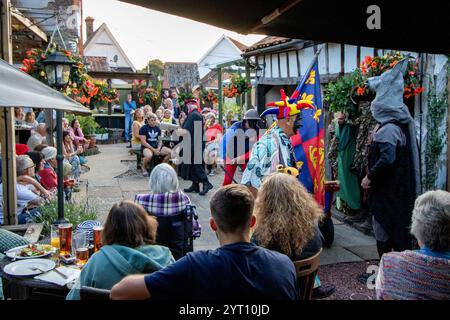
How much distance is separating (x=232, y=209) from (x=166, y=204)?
186 cm

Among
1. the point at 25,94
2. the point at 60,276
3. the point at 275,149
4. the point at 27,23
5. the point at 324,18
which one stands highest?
the point at 27,23

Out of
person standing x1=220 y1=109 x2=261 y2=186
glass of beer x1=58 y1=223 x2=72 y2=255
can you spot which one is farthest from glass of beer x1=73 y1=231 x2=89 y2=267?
person standing x1=220 y1=109 x2=261 y2=186

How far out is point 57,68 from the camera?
5.28 m

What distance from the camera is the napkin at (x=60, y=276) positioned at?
2855 millimetres

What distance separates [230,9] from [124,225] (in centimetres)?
139

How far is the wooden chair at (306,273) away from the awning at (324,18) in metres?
1.48

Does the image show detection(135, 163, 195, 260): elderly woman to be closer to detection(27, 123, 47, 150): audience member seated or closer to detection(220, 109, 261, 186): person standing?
detection(220, 109, 261, 186): person standing

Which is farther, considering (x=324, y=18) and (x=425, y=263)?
(x=324, y=18)

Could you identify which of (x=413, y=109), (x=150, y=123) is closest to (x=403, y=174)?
(x=413, y=109)

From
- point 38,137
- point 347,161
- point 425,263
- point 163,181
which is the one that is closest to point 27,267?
point 163,181

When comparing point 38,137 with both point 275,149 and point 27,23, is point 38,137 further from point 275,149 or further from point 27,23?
point 275,149

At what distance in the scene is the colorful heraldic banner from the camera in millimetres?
4945

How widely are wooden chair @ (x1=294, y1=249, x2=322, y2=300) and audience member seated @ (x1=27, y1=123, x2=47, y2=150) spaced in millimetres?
6461

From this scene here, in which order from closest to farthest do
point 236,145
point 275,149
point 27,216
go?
point 275,149
point 27,216
point 236,145
